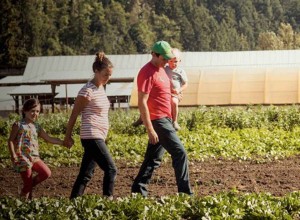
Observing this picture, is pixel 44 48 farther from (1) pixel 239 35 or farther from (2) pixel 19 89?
(1) pixel 239 35

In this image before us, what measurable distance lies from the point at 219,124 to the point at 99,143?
1102 centimetres

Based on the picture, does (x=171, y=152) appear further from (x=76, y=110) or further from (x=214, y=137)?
(x=214, y=137)

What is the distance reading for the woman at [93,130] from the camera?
21.9 feet

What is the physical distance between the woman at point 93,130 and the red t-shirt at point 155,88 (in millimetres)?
403

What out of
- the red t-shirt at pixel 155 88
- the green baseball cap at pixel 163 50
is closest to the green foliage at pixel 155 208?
the red t-shirt at pixel 155 88

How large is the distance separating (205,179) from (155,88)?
2.44m

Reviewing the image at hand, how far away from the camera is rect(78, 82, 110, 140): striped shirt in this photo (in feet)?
21.9

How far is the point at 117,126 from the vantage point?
17.8 metres

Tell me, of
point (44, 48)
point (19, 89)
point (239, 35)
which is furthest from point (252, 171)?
point (239, 35)

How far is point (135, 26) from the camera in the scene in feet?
356

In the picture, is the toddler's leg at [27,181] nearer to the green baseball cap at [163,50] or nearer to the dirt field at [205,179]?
the dirt field at [205,179]

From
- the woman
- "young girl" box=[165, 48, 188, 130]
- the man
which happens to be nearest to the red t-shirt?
the man

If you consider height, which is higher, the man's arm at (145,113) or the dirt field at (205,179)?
the man's arm at (145,113)

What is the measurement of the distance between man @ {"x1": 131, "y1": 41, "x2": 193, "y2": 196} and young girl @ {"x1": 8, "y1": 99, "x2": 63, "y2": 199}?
3.32 ft
